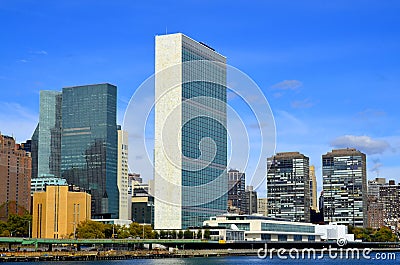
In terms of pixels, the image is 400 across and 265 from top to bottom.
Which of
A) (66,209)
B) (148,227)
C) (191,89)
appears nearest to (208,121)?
(191,89)

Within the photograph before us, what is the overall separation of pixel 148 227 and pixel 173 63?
138 ft

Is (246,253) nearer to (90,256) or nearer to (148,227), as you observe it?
(148,227)

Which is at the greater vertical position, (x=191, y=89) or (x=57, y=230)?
(x=191, y=89)

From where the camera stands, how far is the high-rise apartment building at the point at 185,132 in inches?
6658

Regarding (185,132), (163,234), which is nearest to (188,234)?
(163,234)

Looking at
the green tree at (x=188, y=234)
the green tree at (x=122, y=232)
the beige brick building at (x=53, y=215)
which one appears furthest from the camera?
the beige brick building at (x=53, y=215)

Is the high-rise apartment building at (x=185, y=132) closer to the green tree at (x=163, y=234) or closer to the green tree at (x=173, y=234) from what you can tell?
the green tree at (x=173, y=234)

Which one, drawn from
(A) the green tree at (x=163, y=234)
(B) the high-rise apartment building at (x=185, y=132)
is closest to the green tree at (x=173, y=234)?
(A) the green tree at (x=163, y=234)

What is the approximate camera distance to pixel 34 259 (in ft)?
393

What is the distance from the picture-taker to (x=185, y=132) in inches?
6796

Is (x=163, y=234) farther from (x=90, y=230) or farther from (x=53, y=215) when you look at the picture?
(x=53, y=215)

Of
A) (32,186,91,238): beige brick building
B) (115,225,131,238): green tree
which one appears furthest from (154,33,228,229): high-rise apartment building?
(32,186,91,238): beige brick building

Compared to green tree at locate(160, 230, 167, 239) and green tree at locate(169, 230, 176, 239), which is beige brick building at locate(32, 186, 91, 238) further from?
green tree at locate(169, 230, 176, 239)

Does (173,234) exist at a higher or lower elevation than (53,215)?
lower
